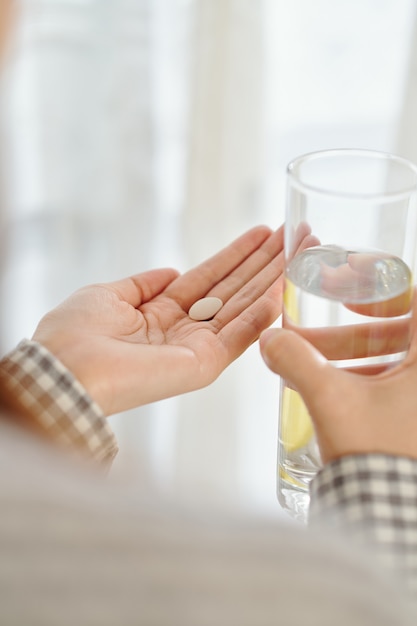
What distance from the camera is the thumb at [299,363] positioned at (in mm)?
692

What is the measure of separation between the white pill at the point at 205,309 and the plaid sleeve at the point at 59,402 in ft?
0.67

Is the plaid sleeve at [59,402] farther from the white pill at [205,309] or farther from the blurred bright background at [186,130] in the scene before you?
the blurred bright background at [186,130]

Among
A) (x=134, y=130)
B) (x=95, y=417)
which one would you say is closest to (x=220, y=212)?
(x=134, y=130)

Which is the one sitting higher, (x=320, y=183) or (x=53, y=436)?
(x=320, y=183)

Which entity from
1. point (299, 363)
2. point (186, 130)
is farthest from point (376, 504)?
point (186, 130)

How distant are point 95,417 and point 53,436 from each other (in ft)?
0.15

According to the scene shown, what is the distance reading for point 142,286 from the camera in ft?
3.25

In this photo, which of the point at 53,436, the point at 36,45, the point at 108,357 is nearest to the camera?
the point at 53,436

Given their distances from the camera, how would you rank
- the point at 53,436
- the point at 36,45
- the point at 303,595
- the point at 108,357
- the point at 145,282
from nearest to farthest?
the point at 303,595, the point at 53,436, the point at 108,357, the point at 145,282, the point at 36,45

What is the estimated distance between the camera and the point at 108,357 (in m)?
0.81

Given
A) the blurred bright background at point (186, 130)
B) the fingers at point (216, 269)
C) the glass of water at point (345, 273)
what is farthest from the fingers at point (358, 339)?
the blurred bright background at point (186, 130)

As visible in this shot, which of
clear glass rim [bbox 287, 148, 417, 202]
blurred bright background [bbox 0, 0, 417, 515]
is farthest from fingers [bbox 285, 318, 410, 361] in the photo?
blurred bright background [bbox 0, 0, 417, 515]

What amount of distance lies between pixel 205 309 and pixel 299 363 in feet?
0.81

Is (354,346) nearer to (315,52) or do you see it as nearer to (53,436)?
(53,436)
